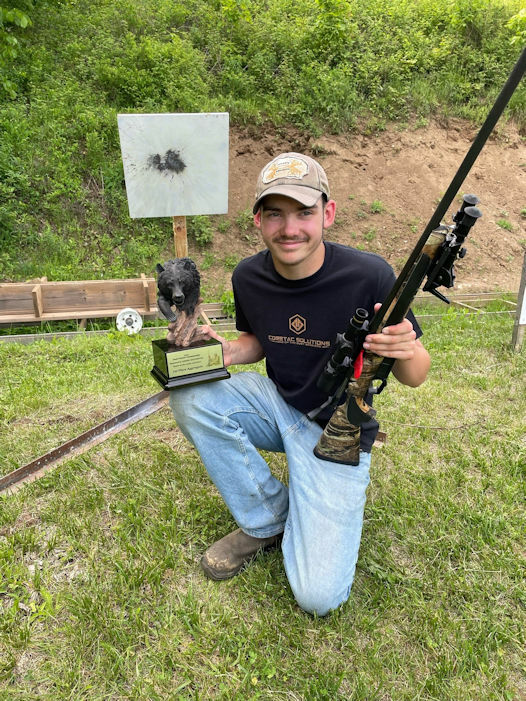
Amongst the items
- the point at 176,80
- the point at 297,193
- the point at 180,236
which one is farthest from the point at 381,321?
the point at 176,80

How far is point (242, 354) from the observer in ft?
9.18

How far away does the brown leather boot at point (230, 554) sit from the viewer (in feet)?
7.80

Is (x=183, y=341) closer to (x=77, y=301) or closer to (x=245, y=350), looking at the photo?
(x=245, y=350)

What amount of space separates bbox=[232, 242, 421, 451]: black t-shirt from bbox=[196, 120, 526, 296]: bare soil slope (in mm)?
5603

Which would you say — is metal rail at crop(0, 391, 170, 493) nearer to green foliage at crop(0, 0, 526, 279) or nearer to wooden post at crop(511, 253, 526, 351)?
wooden post at crop(511, 253, 526, 351)

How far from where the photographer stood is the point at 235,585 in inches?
93.0

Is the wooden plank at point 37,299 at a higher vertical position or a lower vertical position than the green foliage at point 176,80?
lower

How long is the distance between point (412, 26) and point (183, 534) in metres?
11.8

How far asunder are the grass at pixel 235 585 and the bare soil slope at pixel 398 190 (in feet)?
17.6

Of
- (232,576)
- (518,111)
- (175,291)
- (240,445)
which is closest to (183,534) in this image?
(232,576)

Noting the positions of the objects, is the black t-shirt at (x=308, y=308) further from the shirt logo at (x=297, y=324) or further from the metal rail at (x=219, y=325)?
the metal rail at (x=219, y=325)

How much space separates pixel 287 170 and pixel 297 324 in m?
0.71

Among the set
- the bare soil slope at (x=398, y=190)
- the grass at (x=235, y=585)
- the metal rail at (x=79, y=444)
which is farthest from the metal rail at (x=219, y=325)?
the metal rail at (x=79, y=444)

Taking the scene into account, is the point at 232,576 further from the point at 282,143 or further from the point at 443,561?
the point at 282,143
